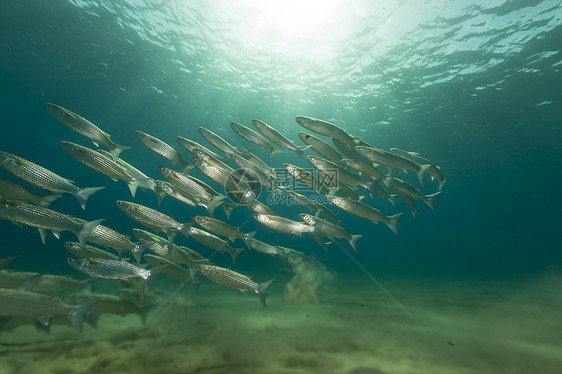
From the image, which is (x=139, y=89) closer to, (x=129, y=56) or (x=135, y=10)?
(x=129, y=56)

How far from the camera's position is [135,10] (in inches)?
567

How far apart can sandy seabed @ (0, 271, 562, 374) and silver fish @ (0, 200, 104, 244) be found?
2.47m

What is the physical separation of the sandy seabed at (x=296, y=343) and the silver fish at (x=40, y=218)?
2.47 metres

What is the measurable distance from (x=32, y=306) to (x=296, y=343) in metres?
4.80

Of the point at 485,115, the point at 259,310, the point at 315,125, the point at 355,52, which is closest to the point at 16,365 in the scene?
the point at 259,310

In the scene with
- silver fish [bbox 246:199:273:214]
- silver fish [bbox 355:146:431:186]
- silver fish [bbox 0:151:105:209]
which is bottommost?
silver fish [bbox 0:151:105:209]

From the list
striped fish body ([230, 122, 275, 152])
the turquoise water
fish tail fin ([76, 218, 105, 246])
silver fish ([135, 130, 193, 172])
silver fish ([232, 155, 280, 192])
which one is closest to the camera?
fish tail fin ([76, 218, 105, 246])

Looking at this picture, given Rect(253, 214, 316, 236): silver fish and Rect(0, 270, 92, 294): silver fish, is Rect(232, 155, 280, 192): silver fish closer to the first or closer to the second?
Rect(253, 214, 316, 236): silver fish

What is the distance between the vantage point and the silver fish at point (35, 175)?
3963mm

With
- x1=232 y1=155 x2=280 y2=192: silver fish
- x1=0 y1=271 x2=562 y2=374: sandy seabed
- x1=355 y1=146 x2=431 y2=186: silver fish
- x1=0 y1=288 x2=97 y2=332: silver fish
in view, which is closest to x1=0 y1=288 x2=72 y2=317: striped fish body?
x1=0 y1=288 x2=97 y2=332: silver fish

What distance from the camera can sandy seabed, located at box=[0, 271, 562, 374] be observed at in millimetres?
4430

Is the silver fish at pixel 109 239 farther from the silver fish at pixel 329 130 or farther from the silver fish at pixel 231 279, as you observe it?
the silver fish at pixel 329 130

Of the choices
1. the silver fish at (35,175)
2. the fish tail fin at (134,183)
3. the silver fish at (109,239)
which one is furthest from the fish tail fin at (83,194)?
the fish tail fin at (134,183)

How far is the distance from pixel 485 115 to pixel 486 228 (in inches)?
3999
